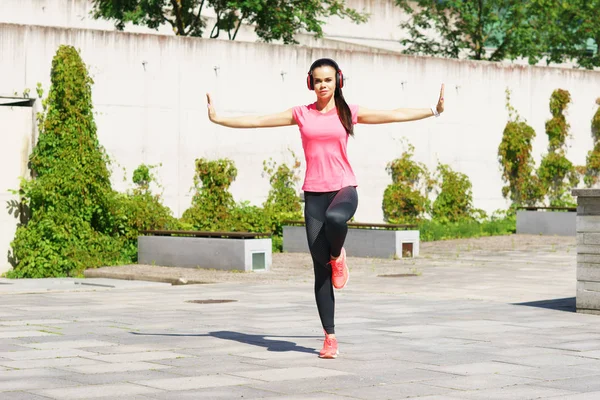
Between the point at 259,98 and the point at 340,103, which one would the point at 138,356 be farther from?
the point at 259,98

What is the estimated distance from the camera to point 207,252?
17969 mm

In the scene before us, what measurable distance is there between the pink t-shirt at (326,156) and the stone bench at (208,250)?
9.20 metres

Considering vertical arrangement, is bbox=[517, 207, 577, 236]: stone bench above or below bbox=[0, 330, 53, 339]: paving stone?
above

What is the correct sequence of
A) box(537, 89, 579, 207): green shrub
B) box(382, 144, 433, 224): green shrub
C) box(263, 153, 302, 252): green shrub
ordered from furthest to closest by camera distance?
box(537, 89, 579, 207): green shrub < box(382, 144, 433, 224): green shrub < box(263, 153, 302, 252): green shrub

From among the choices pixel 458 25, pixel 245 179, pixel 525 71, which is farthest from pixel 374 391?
pixel 458 25

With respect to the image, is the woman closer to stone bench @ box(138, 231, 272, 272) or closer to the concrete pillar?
the concrete pillar

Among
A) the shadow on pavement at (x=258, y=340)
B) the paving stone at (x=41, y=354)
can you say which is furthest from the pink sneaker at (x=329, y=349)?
the paving stone at (x=41, y=354)

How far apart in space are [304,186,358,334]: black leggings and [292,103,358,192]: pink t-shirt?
0.07 meters

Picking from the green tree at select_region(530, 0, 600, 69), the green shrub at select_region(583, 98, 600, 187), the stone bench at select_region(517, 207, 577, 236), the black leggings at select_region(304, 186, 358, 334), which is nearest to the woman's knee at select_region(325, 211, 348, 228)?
the black leggings at select_region(304, 186, 358, 334)

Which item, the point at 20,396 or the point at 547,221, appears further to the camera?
the point at 547,221

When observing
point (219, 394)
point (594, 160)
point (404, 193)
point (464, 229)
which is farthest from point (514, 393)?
point (594, 160)

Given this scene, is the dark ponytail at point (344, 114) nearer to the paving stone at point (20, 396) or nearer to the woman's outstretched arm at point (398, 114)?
the woman's outstretched arm at point (398, 114)

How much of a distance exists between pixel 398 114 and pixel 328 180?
2.56 feet

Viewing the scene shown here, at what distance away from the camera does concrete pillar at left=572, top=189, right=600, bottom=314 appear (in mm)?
11305
